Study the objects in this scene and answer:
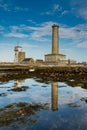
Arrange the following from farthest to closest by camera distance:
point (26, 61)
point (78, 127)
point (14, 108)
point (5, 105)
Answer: point (26, 61)
point (5, 105)
point (14, 108)
point (78, 127)

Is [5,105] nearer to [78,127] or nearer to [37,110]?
[37,110]

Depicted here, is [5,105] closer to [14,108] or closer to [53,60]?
[14,108]

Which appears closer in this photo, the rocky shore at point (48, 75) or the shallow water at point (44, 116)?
the shallow water at point (44, 116)

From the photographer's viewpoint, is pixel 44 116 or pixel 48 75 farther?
pixel 48 75

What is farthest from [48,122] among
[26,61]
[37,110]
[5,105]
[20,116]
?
[26,61]

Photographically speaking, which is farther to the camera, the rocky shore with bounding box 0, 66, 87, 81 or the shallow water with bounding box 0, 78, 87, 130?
the rocky shore with bounding box 0, 66, 87, 81

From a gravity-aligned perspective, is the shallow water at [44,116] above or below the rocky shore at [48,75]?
below

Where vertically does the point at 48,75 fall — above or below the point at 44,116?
above

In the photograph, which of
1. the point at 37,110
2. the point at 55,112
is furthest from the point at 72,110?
the point at 37,110

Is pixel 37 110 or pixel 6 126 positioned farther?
pixel 37 110

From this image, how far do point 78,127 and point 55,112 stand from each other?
368cm

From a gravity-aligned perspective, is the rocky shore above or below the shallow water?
above

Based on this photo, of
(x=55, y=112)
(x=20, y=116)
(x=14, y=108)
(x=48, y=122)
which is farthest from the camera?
(x=14, y=108)

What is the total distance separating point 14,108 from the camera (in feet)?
56.5
